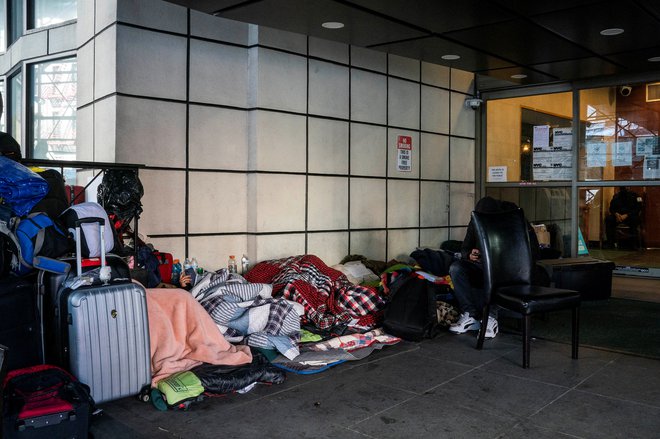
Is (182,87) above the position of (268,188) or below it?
above

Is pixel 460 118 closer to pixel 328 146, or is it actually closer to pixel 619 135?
pixel 619 135

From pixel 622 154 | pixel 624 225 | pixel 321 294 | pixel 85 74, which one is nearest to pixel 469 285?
pixel 321 294

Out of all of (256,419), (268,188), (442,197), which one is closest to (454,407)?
(256,419)

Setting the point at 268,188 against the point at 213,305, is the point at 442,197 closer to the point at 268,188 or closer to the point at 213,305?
the point at 268,188

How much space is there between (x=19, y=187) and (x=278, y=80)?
9.94ft

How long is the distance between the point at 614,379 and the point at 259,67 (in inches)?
157

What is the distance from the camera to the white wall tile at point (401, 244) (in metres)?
7.08

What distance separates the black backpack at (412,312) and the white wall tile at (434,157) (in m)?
3.04

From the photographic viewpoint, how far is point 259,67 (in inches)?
221

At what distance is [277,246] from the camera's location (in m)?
5.81

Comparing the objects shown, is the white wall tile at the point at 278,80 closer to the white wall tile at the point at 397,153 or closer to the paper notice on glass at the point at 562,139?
the white wall tile at the point at 397,153

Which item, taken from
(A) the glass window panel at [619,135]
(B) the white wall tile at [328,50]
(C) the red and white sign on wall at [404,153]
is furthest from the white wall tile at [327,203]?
(A) the glass window panel at [619,135]

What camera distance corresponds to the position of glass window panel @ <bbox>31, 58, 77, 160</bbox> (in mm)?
6459

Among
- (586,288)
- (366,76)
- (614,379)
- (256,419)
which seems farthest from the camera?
(366,76)
